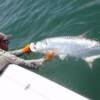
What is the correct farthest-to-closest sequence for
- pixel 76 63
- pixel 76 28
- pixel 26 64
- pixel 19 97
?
1. pixel 76 28
2. pixel 76 63
3. pixel 26 64
4. pixel 19 97

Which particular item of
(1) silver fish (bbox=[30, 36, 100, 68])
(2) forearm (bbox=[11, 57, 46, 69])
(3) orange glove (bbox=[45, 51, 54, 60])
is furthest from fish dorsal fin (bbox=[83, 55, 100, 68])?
(2) forearm (bbox=[11, 57, 46, 69])

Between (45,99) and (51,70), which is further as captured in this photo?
(51,70)

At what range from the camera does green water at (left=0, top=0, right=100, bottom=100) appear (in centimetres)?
824

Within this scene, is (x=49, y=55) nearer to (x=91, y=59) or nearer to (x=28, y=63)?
(x=28, y=63)

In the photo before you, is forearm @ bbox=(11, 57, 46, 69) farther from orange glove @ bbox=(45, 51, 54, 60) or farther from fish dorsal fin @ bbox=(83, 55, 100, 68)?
fish dorsal fin @ bbox=(83, 55, 100, 68)

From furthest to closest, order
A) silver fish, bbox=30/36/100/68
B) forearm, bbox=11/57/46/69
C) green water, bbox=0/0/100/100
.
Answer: green water, bbox=0/0/100/100 < silver fish, bbox=30/36/100/68 < forearm, bbox=11/57/46/69

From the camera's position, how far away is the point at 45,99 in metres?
4.77

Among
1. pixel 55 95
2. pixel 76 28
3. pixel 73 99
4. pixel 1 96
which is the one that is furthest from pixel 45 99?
pixel 76 28

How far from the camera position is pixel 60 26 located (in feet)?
36.4

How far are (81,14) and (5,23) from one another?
4.28 m

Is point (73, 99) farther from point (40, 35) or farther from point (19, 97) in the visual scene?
point (40, 35)

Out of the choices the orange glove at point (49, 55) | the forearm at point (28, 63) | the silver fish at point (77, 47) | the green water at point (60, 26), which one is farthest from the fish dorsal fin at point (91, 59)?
the forearm at point (28, 63)

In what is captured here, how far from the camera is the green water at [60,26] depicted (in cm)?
824

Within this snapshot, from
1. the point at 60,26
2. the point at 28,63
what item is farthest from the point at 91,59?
the point at 60,26
